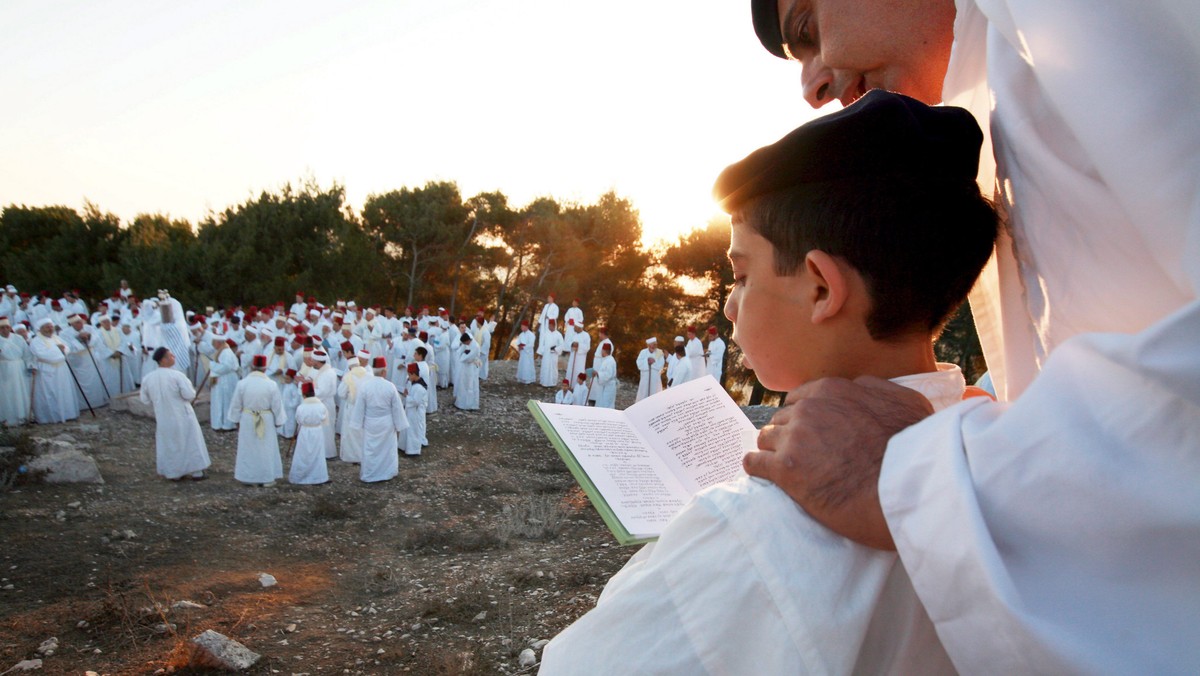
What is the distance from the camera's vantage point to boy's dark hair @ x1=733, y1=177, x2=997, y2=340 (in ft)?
3.46

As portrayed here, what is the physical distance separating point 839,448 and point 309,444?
11461 mm

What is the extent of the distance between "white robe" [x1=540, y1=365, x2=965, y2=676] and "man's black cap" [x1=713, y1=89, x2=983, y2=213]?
481 millimetres

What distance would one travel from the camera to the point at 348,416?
13.0 meters

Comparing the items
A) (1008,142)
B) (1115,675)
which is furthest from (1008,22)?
(1115,675)

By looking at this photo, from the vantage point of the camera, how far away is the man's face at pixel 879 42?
1.37 metres

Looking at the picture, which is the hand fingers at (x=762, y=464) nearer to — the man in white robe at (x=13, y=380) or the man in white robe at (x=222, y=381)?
the man in white robe at (x=222, y=381)

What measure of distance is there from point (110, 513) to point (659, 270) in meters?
23.3

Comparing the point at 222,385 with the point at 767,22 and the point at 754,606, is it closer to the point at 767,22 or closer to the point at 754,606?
the point at 767,22

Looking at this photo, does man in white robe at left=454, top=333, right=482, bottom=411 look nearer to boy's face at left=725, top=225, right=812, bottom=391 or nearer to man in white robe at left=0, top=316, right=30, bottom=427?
man in white robe at left=0, top=316, right=30, bottom=427

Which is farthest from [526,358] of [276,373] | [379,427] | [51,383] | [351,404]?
[51,383]

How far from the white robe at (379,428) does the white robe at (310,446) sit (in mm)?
651

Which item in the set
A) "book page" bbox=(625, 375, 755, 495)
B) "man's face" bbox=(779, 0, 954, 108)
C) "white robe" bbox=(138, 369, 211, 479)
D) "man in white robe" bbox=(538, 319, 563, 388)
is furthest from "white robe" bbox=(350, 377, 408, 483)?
"man's face" bbox=(779, 0, 954, 108)

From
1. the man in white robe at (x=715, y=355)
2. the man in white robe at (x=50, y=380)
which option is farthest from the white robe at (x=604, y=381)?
the man in white robe at (x=50, y=380)

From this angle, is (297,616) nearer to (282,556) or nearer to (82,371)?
(282,556)
